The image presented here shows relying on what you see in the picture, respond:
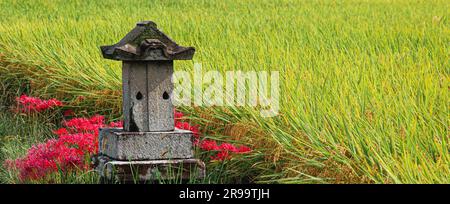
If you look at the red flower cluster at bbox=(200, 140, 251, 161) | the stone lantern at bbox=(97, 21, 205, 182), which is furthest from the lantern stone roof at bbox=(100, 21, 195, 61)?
the red flower cluster at bbox=(200, 140, 251, 161)

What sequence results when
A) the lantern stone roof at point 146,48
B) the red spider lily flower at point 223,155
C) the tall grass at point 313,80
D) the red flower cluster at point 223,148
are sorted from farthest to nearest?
the red spider lily flower at point 223,155
the red flower cluster at point 223,148
the lantern stone roof at point 146,48
the tall grass at point 313,80

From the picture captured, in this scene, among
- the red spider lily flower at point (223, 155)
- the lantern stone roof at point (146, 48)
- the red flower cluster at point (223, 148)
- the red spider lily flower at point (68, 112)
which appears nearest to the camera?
the lantern stone roof at point (146, 48)

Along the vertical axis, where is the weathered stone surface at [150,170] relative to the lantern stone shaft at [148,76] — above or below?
below

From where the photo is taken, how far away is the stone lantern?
157 inches

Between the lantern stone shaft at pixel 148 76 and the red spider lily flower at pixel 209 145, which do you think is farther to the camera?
the red spider lily flower at pixel 209 145

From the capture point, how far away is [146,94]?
4.05m

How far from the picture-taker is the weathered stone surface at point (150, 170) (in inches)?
157

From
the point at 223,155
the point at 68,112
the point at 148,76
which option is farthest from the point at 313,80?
the point at 68,112

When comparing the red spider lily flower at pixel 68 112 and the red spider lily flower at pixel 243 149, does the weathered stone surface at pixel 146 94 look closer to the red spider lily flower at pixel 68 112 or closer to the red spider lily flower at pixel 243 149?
the red spider lily flower at pixel 243 149

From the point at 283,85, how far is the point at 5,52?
3460 millimetres

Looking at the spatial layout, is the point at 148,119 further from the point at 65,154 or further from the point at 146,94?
the point at 65,154

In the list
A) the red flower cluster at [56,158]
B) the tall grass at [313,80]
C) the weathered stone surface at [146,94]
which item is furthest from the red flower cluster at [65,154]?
the weathered stone surface at [146,94]
